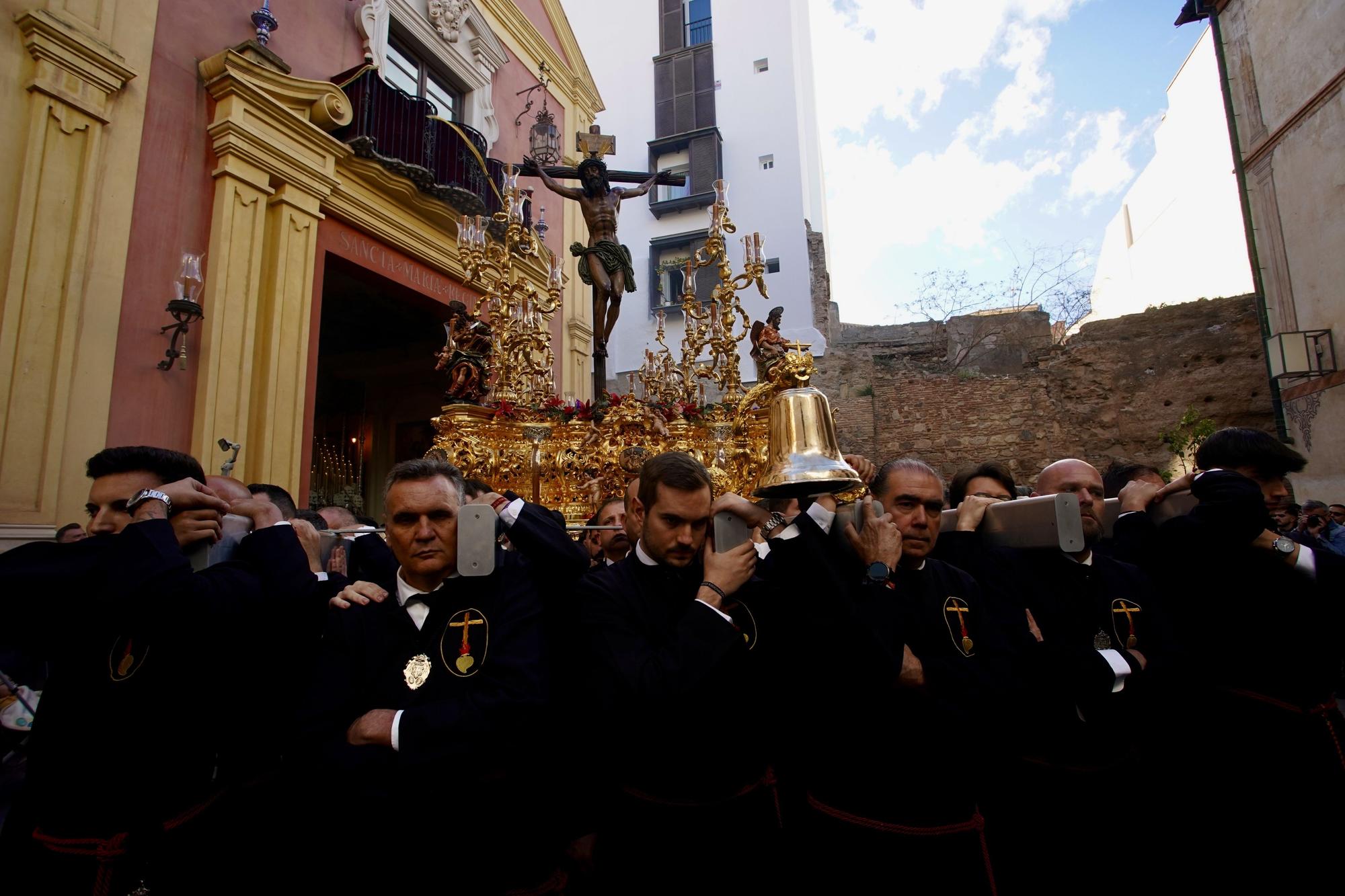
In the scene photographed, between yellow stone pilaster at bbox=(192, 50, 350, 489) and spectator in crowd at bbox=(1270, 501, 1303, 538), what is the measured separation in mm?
8109

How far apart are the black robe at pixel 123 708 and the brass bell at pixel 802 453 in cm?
186

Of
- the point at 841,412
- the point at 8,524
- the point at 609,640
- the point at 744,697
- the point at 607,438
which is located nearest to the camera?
the point at 609,640

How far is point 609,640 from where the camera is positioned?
Answer: 2.25m

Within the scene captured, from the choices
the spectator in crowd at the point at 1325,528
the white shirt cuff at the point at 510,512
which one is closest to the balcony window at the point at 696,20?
the spectator in crowd at the point at 1325,528

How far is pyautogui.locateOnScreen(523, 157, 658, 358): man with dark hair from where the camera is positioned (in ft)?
24.9

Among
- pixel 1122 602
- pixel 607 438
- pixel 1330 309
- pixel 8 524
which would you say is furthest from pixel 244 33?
pixel 1330 309

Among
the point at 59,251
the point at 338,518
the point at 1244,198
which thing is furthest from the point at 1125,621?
the point at 1244,198

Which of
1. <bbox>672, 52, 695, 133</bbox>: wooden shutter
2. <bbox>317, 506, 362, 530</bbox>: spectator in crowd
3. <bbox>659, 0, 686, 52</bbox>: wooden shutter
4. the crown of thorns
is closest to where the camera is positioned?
<bbox>317, 506, 362, 530</bbox>: spectator in crowd

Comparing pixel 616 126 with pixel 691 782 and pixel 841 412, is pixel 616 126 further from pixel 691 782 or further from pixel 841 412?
pixel 691 782

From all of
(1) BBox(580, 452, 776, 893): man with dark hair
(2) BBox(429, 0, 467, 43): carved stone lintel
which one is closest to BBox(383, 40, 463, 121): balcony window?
(2) BBox(429, 0, 467, 43): carved stone lintel

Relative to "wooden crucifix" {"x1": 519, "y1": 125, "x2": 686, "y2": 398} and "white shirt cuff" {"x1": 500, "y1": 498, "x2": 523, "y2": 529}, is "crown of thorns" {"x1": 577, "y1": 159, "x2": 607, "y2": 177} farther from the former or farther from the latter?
"white shirt cuff" {"x1": 500, "y1": 498, "x2": 523, "y2": 529}

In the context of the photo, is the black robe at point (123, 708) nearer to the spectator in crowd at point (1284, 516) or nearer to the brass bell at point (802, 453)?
the brass bell at point (802, 453)

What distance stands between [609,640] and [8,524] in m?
5.86

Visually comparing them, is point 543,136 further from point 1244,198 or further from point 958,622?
point 1244,198
